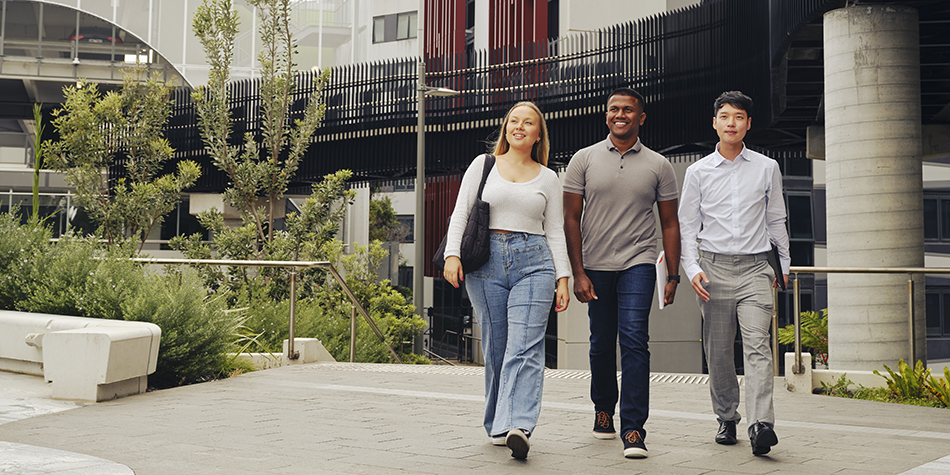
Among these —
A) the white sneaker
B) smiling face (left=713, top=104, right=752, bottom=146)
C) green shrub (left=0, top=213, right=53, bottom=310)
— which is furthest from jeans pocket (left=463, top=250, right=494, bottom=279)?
green shrub (left=0, top=213, right=53, bottom=310)

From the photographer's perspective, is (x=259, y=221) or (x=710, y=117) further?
(x=259, y=221)

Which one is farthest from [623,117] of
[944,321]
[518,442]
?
[944,321]

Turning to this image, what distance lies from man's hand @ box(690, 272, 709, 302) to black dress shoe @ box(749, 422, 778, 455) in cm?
72

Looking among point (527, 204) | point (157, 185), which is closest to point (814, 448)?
point (527, 204)

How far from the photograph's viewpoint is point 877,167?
9.17 meters

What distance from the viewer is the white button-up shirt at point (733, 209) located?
188 inches

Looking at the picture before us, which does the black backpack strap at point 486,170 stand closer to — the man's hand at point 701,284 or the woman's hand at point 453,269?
the woman's hand at point 453,269

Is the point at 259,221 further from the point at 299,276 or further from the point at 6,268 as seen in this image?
the point at 6,268

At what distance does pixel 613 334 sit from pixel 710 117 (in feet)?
35.0

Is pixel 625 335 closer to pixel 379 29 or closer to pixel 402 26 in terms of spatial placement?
pixel 402 26

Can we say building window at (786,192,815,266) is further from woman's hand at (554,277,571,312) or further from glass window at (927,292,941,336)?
woman's hand at (554,277,571,312)

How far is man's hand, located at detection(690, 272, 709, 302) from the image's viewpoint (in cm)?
471

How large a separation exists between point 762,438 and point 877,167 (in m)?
5.76

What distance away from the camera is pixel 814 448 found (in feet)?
15.9
